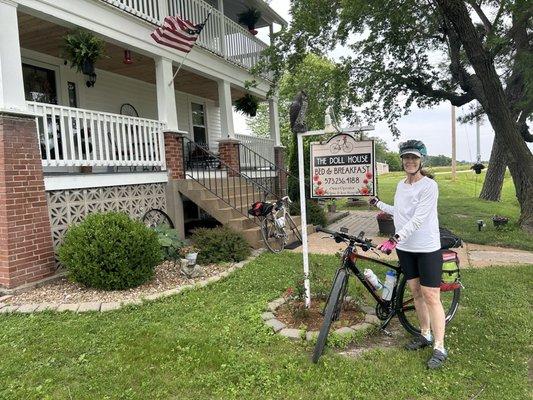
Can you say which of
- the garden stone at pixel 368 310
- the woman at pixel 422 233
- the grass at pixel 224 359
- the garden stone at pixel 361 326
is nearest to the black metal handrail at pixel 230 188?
the grass at pixel 224 359

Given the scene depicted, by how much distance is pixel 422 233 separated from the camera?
3100 millimetres

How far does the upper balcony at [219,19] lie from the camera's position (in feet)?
24.3

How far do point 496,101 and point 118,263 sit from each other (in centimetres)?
730

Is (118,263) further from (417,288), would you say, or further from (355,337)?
(417,288)

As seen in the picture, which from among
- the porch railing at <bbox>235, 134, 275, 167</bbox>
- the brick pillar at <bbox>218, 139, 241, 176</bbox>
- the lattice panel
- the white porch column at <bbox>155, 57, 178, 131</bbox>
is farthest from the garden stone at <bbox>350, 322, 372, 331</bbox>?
the porch railing at <bbox>235, 134, 275, 167</bbox>

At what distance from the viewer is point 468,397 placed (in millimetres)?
2736

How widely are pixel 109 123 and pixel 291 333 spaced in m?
5.05

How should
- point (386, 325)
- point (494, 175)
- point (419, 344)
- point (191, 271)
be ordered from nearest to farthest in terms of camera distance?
point (419, 344), point (386, 325), point (191, 271), point (494, 175)

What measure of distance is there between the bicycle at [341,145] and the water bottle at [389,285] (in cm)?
120

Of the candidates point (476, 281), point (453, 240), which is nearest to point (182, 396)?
point (453, 240)

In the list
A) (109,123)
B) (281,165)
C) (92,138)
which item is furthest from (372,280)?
(281,165)

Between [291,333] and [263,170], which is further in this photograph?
[263,170]

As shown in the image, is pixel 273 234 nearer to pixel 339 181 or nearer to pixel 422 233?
pixel 339 181

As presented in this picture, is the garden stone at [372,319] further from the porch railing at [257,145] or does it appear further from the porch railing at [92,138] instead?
the porch railing at [257,145]
